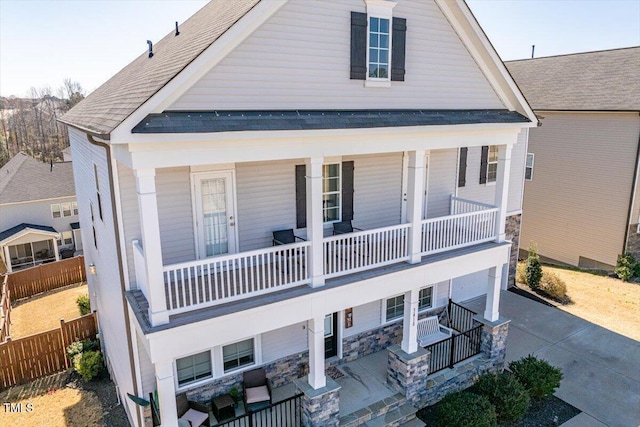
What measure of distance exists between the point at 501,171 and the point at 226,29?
7.51 metres

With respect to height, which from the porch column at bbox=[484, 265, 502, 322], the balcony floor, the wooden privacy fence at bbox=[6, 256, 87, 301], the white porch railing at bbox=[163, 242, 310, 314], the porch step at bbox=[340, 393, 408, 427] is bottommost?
the wooden privacy fence at bbox=[6, 256, 87, 301]

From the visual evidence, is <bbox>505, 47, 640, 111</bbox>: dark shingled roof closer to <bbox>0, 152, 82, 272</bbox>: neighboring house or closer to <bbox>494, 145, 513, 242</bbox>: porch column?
<bbox>494, 145, 513, 242</bbox>: porch column

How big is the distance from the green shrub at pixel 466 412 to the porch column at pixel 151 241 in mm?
6302

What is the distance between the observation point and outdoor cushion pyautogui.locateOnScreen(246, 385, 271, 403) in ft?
30.0

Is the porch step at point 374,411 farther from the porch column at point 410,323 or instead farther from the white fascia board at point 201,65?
the white fascia board at point 201,65

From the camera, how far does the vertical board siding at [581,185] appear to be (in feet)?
61.5

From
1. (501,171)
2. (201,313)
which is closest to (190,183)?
(201,313)

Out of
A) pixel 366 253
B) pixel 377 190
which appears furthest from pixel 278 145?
pixel 377 190

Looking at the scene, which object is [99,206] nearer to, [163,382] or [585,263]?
[163,382]

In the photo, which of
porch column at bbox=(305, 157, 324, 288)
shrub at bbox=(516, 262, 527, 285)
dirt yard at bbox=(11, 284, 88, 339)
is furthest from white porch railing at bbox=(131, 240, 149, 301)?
shrub at bbox=(516, 262, 527, 285)

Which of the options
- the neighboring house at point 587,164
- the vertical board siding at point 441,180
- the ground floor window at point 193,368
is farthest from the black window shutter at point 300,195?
the neighboring house at point 587,164

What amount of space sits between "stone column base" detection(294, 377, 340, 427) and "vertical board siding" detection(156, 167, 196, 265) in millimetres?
3720

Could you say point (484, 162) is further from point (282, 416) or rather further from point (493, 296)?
point (282, 416)

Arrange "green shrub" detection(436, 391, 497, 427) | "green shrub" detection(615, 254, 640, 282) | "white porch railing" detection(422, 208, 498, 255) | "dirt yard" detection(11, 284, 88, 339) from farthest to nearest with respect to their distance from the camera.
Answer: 1. "green shrub" detection(615, 254, 640, 282)
2. "dirt yard" detection(11, 284, 88, 339)
3. "white porch railing" detection(422, 208, 498, 255)
4. "green shrub" detection(436, 391, 497, 427)
